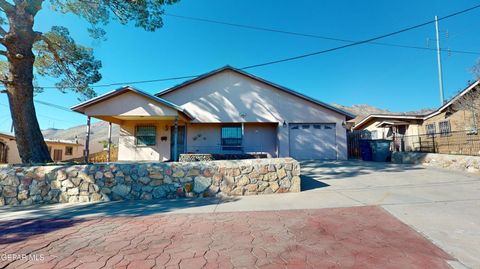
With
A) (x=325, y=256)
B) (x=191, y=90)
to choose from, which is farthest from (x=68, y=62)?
(x=325, y=256)

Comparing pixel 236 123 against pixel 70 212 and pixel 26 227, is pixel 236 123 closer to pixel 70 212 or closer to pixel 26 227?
pixel 70 212

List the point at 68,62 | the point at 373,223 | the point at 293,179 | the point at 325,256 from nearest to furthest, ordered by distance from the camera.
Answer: the point at 325,256
the point at 373,223
the point at 293,179
the point at 68,62

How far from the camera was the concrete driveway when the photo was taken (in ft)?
11.4

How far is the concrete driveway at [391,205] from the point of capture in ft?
11.4

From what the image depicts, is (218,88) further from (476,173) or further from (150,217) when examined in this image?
(476,173)

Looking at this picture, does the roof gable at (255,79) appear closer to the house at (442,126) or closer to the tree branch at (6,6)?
the house at (442,126)

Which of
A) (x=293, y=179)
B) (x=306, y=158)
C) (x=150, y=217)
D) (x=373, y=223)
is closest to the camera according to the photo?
(x=373, y=223)

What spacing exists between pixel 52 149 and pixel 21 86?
20814mm

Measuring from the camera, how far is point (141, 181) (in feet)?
20.8

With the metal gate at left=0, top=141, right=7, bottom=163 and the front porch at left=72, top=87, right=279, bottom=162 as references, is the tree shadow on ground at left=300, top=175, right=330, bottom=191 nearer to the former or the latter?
the front porch at left=72, top=87, right=279, bottom=162

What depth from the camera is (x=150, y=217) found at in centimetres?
466

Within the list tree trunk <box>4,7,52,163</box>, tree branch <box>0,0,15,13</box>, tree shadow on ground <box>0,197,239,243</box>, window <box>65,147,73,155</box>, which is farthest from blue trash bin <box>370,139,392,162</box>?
window <box>65,147,73,155</box>

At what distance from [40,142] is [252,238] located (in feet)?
30.0

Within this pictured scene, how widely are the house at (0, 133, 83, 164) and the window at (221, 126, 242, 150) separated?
10937 millimetres
